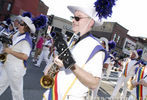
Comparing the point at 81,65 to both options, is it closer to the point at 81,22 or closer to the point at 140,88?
the point at 81,22

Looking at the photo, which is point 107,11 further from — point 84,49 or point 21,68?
point 21,68

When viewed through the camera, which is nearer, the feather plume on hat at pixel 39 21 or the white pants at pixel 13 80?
the white pants at pixel 13 80

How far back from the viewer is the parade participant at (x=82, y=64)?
58.4 inches

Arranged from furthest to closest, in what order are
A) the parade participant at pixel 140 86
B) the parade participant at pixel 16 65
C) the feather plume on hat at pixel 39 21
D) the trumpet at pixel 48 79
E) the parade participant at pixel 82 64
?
the feather plume on hat at pixel 39 21, the parade participant at pixel 140 86, the parade participant at pixel 16 65, the trumpet at pixel 48 79, the parade participant at pixel 82 64

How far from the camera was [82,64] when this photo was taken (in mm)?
1604

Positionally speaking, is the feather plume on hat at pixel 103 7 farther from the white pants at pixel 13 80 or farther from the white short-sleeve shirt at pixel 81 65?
the white pants at pixel 13 80

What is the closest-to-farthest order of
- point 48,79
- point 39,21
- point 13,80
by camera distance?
point 48,79 < point 13,80 < point 39,21

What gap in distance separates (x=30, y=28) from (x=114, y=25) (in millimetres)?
31399

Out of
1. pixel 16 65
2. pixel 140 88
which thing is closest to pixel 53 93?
pixel 16 65

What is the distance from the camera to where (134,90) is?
3.47 meters

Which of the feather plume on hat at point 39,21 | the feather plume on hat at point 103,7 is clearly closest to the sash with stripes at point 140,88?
the feather plume on hat at point 103,7

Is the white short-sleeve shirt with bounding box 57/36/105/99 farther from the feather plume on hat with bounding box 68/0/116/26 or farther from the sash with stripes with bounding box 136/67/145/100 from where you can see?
the sash with stripes with bounding box 136/67/145/100

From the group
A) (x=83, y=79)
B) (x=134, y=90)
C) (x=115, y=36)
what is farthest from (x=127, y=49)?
(x=83, y=79)

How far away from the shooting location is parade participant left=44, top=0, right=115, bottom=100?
1483mm
